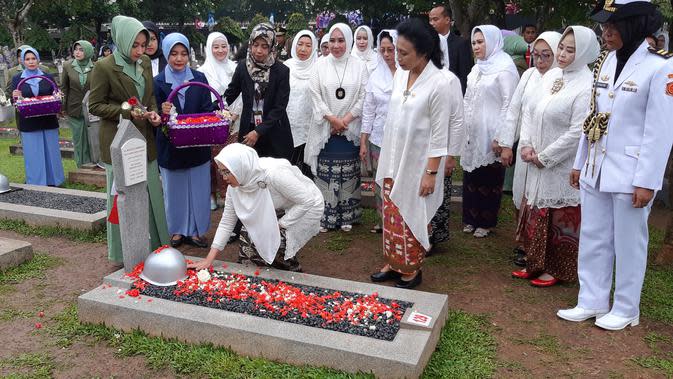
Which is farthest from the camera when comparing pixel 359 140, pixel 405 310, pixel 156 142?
pixel 359 140

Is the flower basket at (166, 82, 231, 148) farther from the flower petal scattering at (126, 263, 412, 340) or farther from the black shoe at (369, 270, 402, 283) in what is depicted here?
the black shoe at (369, 270, 402, 283)

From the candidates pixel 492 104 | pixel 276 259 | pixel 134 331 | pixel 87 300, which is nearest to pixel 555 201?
pixel 492 104

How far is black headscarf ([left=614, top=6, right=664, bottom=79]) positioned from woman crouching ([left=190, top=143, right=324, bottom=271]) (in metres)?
2.35

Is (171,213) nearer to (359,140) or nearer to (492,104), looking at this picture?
(359,140)

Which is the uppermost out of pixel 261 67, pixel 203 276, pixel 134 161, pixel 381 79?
pixel 261 67

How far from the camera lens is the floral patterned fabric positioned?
430cm

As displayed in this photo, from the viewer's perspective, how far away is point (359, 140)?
5.96 metres

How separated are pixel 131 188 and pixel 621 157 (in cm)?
345

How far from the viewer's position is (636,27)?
140 inches

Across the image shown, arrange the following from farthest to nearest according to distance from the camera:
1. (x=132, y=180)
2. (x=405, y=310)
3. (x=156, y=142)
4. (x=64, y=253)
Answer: (x=64, y=253)
(x=156, y=142)
(x=132, y=180)
(x=405, y=310)

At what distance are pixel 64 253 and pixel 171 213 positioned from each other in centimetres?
113

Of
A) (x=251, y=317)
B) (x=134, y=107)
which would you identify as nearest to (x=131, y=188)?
(x=134, y=107)

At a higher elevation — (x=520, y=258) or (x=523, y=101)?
(x=523, y=101)

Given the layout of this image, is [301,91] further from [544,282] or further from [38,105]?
[38,105]
